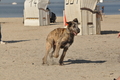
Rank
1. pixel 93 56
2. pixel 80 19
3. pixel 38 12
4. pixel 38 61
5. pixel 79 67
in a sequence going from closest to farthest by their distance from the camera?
pixel 79 67 < pixel 38 61 < pixel 93 56 < pixel 80 19 < pixel 38 12

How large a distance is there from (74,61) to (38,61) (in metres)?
1.05

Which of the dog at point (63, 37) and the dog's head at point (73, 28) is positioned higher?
the dog's head at point (73, 28)

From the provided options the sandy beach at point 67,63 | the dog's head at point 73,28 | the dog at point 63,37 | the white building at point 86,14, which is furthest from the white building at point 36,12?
the dog's head at point 73,28

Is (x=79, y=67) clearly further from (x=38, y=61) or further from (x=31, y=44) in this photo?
(x=31, y=44)

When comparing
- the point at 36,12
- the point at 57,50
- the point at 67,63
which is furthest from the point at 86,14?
the point at 57,50

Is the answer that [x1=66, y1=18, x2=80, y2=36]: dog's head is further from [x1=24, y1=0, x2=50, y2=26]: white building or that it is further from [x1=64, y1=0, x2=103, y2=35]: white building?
[x1=24, y1=0, x2=50, y2=26]: white building

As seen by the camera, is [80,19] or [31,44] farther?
[80,19]

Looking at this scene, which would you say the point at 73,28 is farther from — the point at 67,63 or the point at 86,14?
the point at 86,14

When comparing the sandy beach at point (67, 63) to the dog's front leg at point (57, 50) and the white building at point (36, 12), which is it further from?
the white building at point (36, 12)

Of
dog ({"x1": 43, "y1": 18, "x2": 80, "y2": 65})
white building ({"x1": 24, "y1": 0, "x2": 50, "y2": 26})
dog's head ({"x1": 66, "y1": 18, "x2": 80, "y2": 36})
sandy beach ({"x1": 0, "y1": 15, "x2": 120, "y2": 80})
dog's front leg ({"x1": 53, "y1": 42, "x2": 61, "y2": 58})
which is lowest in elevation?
sandy beach ({"x1": 0, "y1": 15, "x2": 120, "y2": 80})

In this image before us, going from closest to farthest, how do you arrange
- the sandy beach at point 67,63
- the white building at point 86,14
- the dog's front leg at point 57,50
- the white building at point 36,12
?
the sandy beach at point 67,63 < the dog's front leg at point 57,50 < the white building at point 86,14 < the white building at point 36,12

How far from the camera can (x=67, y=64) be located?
11039mm

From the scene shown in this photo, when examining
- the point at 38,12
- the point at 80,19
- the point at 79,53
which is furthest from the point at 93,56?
the point at 38,12

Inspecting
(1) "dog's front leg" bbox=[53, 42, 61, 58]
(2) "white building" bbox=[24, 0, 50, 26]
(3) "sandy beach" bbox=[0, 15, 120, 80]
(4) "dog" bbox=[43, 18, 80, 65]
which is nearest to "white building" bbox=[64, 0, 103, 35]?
(3) "sandy beach" bbox=[0, 15, 120, 80]
